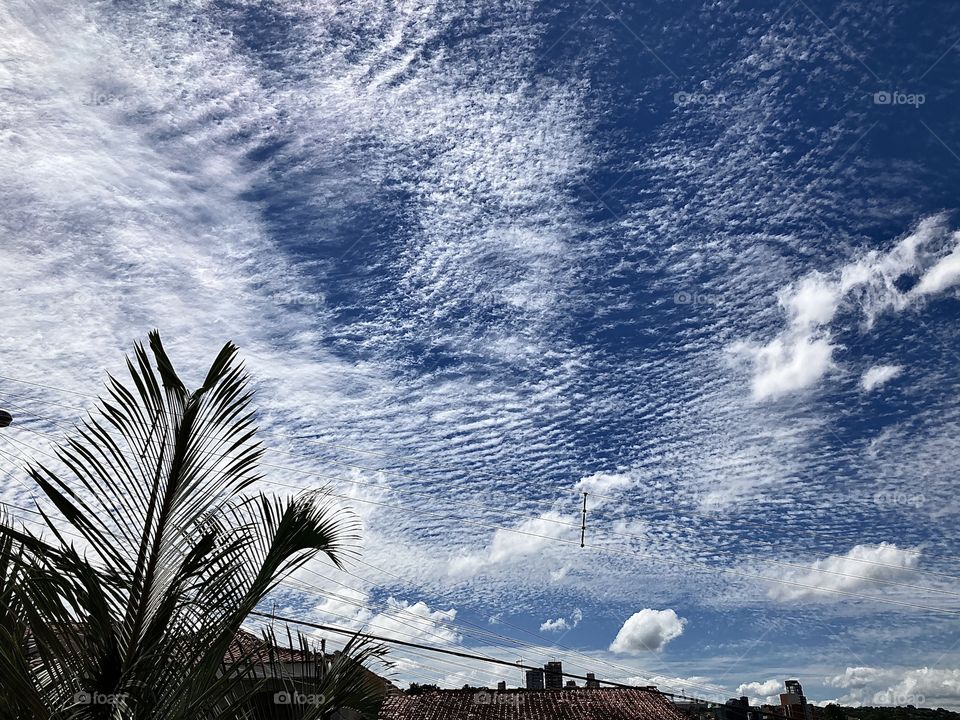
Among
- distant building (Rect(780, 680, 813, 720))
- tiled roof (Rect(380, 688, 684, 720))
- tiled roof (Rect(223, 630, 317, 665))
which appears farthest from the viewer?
distant building (Rect(780, 680, 813, 720))

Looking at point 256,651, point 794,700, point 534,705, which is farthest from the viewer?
point 794,700

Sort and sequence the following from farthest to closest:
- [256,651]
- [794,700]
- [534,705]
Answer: [794,700], [534,705], [256,651]

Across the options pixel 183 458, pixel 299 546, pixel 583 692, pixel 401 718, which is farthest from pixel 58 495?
pixel 583 692

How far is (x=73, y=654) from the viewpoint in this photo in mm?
3178

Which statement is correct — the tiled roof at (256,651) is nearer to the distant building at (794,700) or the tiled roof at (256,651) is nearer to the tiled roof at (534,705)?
the tiled roof at (534,705)

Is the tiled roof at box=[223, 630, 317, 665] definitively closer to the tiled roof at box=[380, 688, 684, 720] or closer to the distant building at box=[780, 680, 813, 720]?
the tiled roof at box=[380, 688, 684, 720]

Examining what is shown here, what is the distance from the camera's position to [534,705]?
24797 mm

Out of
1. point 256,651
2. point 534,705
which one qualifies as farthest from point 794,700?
point 256,651

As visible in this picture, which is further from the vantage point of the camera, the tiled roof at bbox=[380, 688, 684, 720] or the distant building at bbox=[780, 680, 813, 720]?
the distant building at bbox=[780, 680, 813, 720]

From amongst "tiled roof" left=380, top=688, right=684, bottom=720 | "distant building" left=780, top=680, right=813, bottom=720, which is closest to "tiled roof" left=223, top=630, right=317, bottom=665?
"tiled roof" left=380, top=688, right=684, bottom=720

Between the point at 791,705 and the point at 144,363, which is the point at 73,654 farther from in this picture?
the point at 791,705

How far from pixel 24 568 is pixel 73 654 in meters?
0.47

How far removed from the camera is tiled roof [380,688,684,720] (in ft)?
77.2

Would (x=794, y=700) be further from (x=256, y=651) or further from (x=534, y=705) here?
(x=256, y=651)
